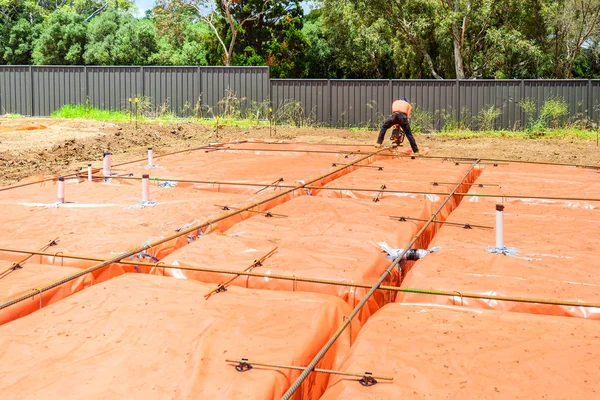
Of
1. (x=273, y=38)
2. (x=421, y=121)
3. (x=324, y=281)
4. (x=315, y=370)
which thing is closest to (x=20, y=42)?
(x=273, y=38)

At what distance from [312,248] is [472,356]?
2.03 m

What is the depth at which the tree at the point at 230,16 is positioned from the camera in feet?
89.5

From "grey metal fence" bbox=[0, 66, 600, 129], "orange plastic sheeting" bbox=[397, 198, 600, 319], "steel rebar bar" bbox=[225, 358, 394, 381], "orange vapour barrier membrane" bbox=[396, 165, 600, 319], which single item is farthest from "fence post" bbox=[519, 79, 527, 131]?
"steel rebar bar" bbox=[225, 358, 394, 381]

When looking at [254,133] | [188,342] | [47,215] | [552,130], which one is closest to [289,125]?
[254,133]

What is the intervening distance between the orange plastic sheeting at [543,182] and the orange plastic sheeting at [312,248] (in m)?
1.59

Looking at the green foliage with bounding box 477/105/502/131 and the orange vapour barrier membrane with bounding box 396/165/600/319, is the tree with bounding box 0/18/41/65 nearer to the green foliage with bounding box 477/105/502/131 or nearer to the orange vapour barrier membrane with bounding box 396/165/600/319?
the green foliage with bounding box 477/105/502/131

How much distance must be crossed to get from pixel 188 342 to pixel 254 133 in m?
13.8

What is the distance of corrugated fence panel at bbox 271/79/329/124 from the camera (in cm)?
1912

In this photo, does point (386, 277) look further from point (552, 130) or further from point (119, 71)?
point (119, 71)

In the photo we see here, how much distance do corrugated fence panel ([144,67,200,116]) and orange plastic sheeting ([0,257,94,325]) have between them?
608 inches

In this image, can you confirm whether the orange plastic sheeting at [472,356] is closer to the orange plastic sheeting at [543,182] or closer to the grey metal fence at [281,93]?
the orange plastic sheeting at [543,182]

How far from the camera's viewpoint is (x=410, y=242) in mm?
5117

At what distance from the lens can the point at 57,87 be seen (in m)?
20.2

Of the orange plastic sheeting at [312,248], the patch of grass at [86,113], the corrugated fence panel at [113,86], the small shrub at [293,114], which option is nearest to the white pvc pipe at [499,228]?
the orange plastic sheeting at [312,248]
